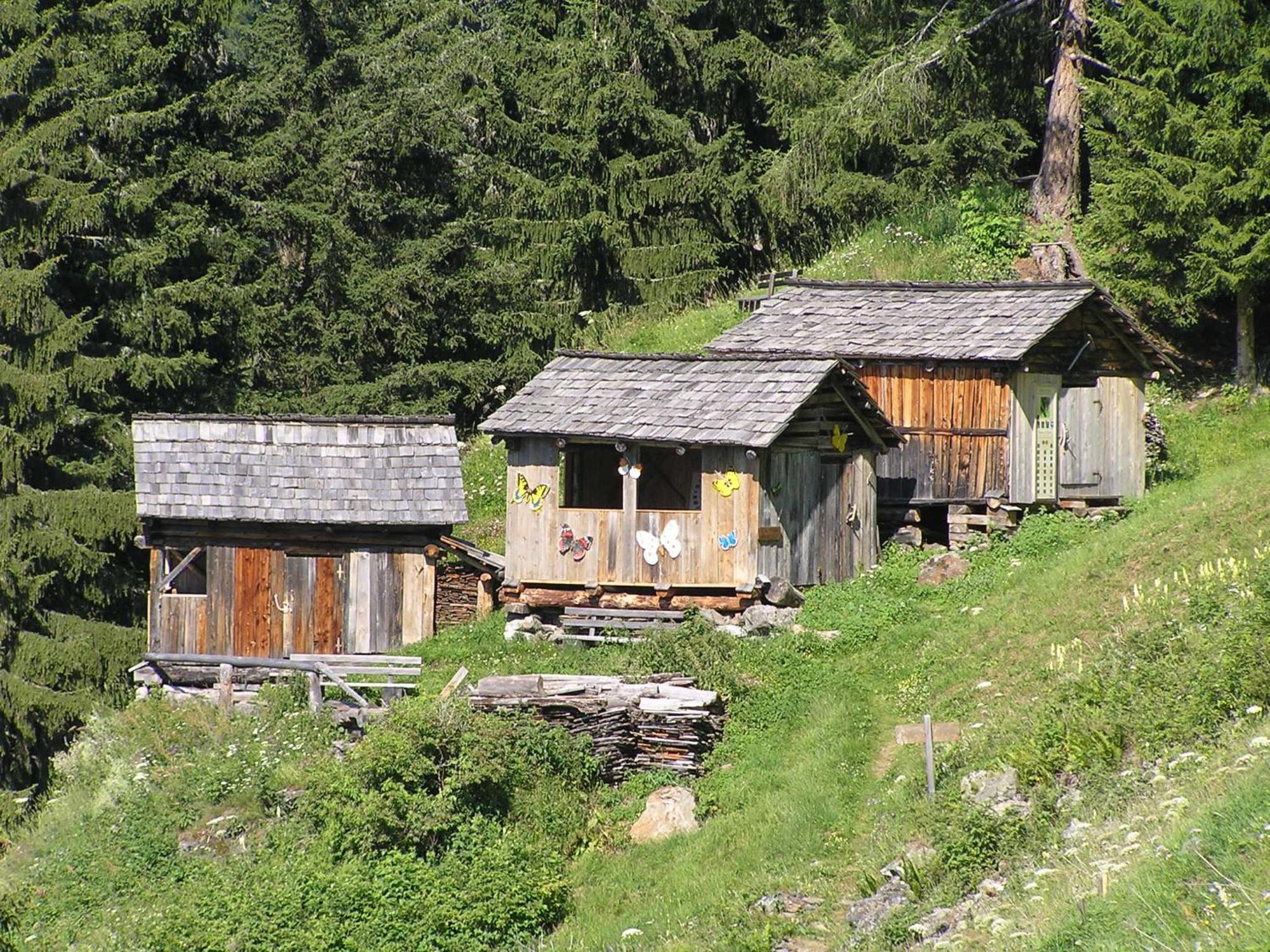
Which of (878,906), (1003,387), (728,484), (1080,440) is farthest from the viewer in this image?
(1080,440)

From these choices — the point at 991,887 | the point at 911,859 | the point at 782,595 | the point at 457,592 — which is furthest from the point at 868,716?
the point at 457,592

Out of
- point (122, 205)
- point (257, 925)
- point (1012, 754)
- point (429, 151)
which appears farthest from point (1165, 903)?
point (429, 151)

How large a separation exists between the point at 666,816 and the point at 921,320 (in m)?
13.1

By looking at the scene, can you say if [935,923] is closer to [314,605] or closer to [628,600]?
[628,600]

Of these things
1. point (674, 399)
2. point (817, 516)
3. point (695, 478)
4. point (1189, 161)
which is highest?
point (1189, 161)

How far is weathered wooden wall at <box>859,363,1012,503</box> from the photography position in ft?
97.9

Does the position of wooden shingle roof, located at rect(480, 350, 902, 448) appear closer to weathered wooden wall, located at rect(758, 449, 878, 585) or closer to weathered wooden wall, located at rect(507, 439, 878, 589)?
weathered wooden wall, located at rect(507, 439, 878, 589)

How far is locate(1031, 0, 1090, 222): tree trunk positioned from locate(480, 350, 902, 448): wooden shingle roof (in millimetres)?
14259

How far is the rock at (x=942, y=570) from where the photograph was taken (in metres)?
27.1

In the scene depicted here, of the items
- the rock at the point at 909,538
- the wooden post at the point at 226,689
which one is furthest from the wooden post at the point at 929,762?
the rock at the point at 909,538

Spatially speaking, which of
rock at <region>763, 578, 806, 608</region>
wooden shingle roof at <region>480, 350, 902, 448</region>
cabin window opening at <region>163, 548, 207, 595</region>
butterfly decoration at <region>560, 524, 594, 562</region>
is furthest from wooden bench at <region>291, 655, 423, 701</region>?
rock at <region>763, 578, 806, 608</region>

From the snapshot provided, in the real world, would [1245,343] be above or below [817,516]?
above

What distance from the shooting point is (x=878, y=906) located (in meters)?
16.0

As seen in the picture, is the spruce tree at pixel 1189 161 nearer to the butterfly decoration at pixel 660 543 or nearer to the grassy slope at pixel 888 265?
the grassy slope at pixel 888 265
